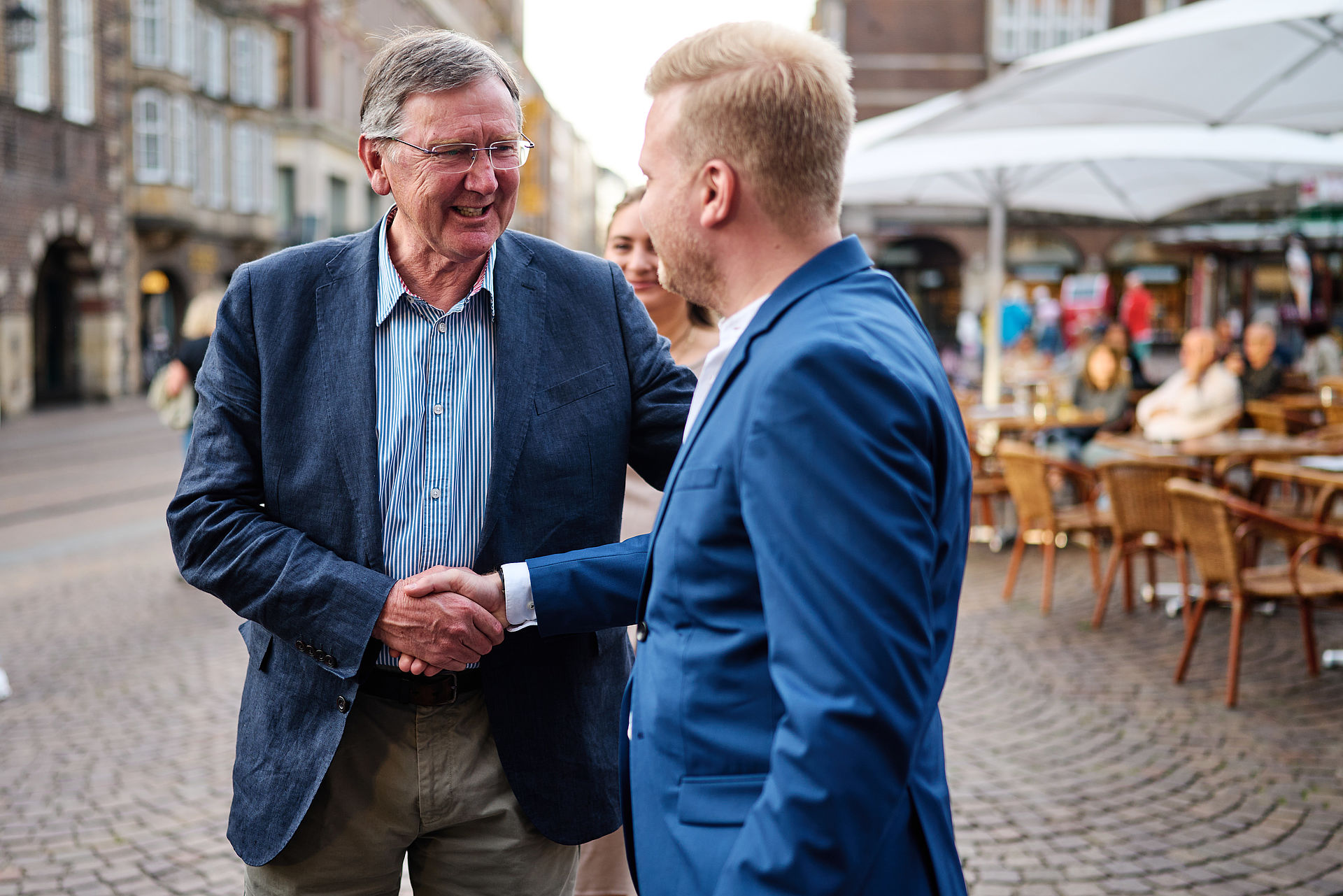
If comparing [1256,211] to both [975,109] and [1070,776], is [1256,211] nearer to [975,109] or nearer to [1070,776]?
[975,109]

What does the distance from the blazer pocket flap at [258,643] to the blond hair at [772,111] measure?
1136 mm

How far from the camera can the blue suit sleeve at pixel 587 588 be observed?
183cm

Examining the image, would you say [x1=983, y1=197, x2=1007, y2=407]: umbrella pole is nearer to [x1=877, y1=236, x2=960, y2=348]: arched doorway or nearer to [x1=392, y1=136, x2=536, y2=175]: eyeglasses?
[x1=392, y1=136, x2=536, y2=175]: eyeglasses

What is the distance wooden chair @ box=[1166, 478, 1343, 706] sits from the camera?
5293 millimetres

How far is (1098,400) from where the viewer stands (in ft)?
34.5

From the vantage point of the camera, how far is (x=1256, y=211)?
23.0 metres

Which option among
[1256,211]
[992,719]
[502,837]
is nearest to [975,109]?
[992,719]

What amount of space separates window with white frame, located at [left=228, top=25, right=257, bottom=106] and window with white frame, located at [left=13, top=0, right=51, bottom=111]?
10.5 m

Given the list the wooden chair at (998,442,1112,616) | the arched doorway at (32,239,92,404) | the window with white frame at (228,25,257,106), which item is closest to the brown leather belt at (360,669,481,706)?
the wooden chair at (998,442,1112,616)

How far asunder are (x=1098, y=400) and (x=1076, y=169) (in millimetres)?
2714

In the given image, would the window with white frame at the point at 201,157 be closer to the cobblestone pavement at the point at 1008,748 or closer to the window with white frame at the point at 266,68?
the window with white frame at the point at 266,68

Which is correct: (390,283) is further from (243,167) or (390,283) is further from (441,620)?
(243,167)

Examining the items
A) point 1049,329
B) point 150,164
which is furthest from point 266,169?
point 1049,329

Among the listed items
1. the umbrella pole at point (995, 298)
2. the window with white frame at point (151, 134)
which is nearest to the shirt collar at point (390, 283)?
the umbrella pole at point (995, 298)
